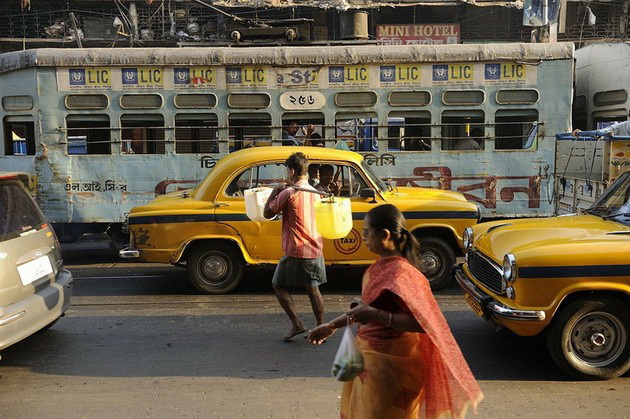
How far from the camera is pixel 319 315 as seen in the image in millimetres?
5699

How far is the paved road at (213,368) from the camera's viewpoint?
14.5 feet

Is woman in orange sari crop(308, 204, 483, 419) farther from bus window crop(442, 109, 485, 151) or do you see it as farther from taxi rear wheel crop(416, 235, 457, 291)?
bus window crop(442, 109, 485, 151)

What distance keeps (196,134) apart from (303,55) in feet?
6.76

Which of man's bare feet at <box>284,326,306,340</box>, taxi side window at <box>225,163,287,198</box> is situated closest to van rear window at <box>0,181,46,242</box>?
man's bare feet at <box>284,326,306,340</box>

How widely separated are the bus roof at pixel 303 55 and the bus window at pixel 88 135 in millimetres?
836

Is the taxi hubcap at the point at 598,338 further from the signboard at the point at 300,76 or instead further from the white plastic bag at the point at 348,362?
the signboard at the point at 300,76

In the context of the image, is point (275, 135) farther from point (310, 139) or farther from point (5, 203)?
point (5, 203)

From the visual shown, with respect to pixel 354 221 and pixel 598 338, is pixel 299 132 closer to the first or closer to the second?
pixel 354 221

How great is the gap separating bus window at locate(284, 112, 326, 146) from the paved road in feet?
10.4

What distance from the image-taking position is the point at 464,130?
9992 millimetres

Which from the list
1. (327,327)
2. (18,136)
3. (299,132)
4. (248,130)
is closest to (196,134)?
(248,130)

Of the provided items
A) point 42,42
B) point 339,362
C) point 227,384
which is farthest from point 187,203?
point 42,42

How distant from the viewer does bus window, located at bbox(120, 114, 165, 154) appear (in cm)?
998

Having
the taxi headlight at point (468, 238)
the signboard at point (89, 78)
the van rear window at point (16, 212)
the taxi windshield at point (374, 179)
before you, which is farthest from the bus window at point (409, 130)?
the van rear window at point (16, 212)
